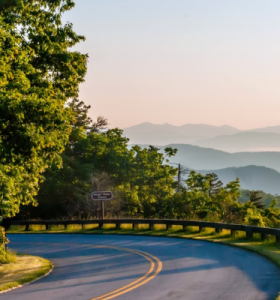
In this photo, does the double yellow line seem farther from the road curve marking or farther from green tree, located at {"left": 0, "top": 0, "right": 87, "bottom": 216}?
green tree, located at {"left": 0, "top": 0, "right": 87, "bottom": 216}

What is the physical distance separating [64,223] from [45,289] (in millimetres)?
25122

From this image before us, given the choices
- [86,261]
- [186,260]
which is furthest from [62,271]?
[186,260]

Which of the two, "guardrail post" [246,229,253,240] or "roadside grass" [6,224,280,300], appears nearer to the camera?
"roadside grass" [6,224,280,300]

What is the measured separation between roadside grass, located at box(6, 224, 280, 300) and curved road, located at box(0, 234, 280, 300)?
0.82 metres

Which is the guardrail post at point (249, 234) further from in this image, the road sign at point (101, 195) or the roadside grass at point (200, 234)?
the road sign at point (101, 195)

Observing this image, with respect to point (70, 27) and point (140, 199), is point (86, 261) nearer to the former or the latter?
point (70, 27)

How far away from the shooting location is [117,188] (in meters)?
51.3

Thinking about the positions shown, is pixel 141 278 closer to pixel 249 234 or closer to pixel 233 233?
pixel 249 234

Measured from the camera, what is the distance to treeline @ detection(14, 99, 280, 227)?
48459 millimetres

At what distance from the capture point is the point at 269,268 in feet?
55.6

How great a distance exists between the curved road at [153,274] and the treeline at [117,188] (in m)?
Result: 21.2

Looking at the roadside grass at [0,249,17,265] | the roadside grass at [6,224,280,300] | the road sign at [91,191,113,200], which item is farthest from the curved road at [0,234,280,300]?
the road sign at [91,191,113,200]

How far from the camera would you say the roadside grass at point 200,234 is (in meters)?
22.1

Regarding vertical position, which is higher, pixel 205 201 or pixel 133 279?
pixel 205 201
